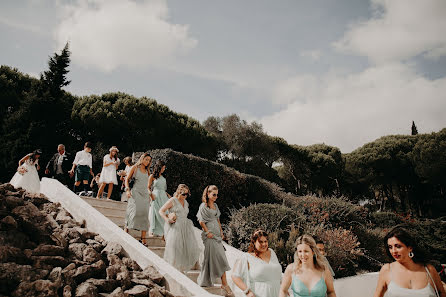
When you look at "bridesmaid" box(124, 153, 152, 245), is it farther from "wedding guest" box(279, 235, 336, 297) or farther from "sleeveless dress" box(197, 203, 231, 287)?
"wedding guest" box(279, 235, 336, 297)

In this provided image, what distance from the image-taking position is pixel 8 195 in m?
5.92

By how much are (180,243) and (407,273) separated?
374 centimetres

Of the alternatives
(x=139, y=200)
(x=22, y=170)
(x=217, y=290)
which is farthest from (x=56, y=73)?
(x=217, y=290)

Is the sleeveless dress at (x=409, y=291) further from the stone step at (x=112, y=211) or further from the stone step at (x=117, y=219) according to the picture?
the stone step at (x=112, y=211)

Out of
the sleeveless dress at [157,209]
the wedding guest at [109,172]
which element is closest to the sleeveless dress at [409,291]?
the sleeveless dress at [157,209]

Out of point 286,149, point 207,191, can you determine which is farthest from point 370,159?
point 207,191

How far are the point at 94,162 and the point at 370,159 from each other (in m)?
26.5

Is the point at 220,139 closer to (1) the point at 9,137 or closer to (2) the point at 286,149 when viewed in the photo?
(2) the point at 286,149

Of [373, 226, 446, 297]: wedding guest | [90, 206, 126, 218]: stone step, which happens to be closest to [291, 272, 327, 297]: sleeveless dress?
[373, 226, 446, 297]: wedding guest

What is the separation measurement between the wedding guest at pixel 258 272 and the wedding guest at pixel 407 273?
3.94ft

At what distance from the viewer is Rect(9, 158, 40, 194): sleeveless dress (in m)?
8.20

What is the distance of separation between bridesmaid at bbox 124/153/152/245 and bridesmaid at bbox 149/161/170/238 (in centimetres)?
16

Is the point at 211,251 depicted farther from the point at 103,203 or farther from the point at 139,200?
the point at 103,203

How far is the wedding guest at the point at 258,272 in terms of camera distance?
3.71m
